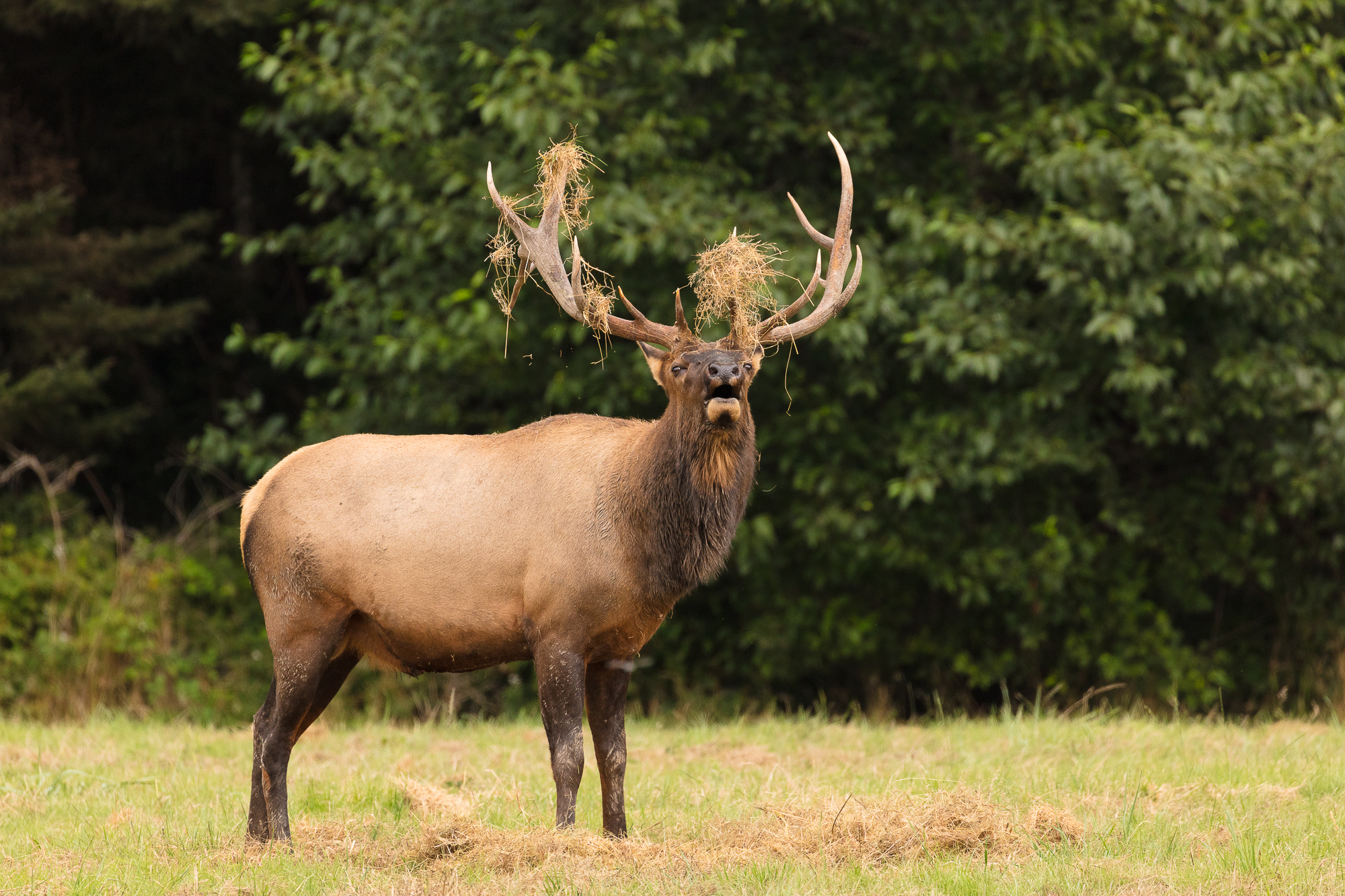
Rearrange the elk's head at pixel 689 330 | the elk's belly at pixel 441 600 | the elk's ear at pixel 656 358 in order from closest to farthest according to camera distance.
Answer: the elk's head at pixel 689 330 < the elk's belly at pixel 441 600 < the elk's ear at pixel 656 358

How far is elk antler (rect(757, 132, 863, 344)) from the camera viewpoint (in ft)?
19.3

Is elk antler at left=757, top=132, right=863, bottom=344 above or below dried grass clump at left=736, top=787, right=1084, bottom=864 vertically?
above

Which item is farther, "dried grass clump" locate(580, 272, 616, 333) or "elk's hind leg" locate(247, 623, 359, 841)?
"dried grass clump" locate(580, 272, 616, 333)

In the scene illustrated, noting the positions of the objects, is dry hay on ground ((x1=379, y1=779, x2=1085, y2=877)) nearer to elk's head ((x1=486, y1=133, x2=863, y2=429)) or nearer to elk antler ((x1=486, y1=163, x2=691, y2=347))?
elk's head ((x1=486, y1=133, x2=863, y2=429))

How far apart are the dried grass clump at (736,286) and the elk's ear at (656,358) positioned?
215 millimetres

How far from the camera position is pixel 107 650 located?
11.0m

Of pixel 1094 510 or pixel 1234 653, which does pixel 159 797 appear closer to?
pixel 1094 510

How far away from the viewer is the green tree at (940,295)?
9227 millimetres

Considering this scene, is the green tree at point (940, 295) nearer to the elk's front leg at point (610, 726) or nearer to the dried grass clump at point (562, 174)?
the dried grass clump at point (562, 174)

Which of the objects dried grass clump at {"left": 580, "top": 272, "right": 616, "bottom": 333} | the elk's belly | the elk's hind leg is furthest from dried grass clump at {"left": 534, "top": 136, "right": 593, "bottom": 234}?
the elk's hind leg

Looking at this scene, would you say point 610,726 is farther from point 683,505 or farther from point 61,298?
point 61,298

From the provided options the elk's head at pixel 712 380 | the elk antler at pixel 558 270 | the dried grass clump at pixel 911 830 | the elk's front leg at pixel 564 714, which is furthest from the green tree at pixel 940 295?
the dried grass clump at pixel 911 830

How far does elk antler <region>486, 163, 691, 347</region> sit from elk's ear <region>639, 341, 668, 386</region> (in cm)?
4

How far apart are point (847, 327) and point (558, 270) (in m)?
3.43
